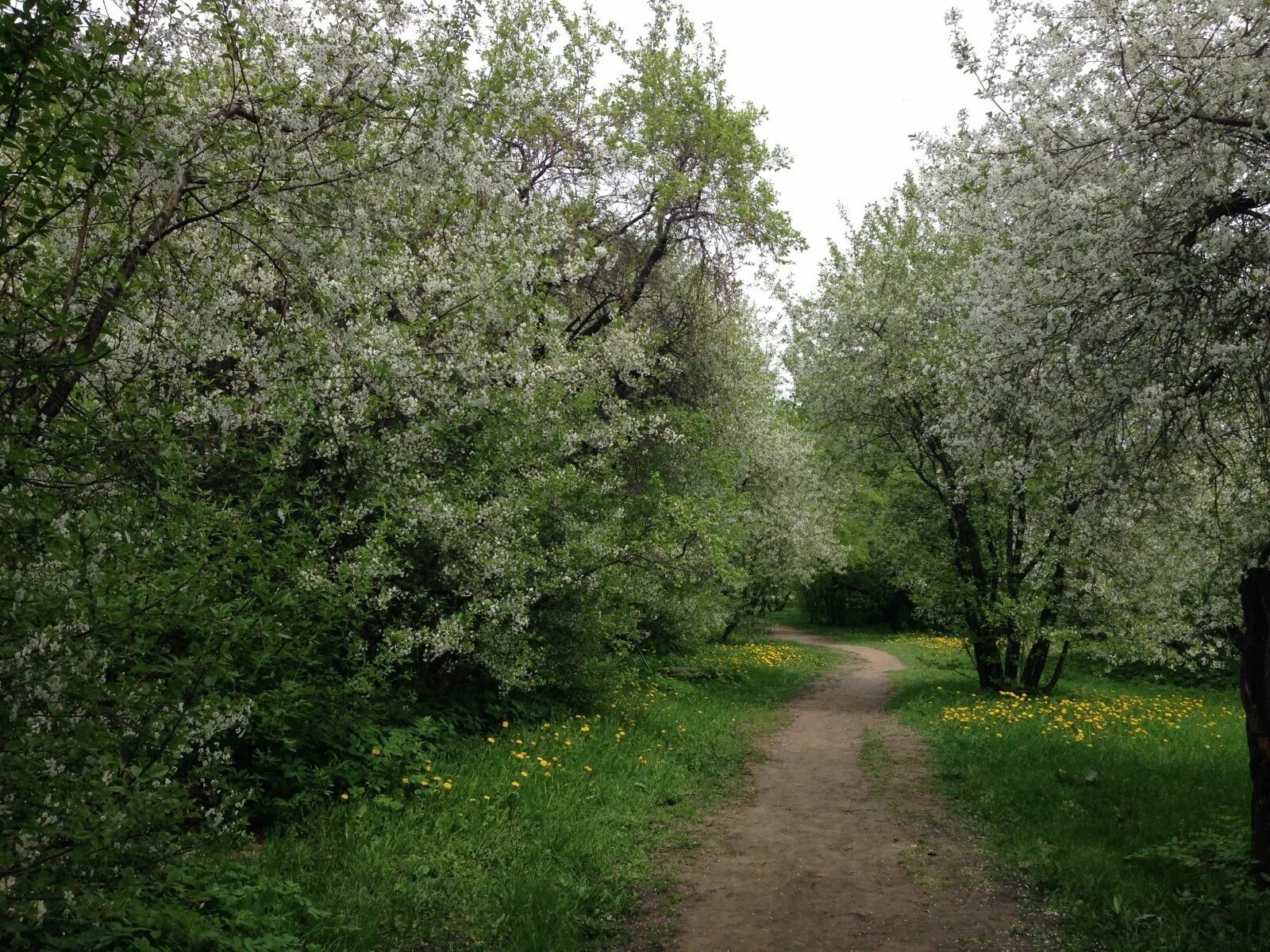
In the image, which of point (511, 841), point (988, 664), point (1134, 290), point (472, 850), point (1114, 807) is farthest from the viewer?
point (988, 664)

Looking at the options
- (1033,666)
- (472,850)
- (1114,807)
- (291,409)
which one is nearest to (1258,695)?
(1114,807)

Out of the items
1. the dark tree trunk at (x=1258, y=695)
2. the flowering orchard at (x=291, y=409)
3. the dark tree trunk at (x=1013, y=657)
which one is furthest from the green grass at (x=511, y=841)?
the dark tree trunk at (x=1013, y=657)

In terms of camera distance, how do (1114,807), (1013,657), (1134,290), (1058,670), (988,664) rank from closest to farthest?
(1134,290), (1114,807), (1058,670), (1013,657), (988,664)

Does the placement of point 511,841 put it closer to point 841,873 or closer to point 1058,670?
point 841,873

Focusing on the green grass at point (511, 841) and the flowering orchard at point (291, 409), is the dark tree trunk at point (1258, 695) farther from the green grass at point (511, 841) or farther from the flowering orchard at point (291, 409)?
the flowering orchard at point (291, 409)

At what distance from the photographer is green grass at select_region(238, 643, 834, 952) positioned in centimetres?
557

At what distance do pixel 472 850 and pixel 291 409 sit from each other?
3.96m

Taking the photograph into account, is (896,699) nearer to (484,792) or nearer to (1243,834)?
(1243,834)

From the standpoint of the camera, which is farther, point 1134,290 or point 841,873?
point 841,873

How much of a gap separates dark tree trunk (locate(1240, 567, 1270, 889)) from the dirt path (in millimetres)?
2037

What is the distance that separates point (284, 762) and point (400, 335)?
3958mm

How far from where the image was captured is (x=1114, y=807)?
8.53 meters

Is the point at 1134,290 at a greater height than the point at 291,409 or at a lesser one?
greater

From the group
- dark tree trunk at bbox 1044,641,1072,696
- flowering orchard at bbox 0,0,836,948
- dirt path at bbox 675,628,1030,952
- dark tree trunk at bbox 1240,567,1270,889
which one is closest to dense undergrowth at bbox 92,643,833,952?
flowering orchard at bbox 0,0,836,948
